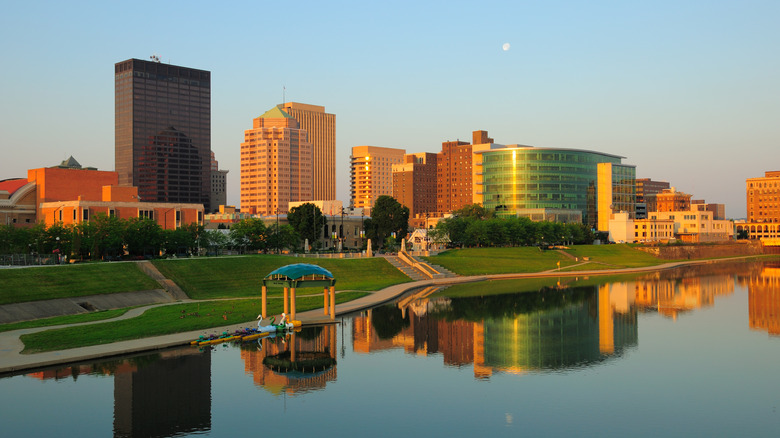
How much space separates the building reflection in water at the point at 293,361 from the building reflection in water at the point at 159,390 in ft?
10.4

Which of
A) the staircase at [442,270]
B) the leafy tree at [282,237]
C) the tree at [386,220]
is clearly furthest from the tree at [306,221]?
the staircase at [442,270]

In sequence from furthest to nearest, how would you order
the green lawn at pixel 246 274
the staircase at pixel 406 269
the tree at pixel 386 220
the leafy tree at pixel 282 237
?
the tree at pixel 386 220 → the leafy tree at pixel 282 237 → the staircase at pixel 406 269 → the green lawn at pixel 246 274

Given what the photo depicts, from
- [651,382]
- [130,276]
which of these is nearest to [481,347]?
[651,382]

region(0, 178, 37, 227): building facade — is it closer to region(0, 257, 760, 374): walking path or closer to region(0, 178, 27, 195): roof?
region(0, 178, 27, 195): roof

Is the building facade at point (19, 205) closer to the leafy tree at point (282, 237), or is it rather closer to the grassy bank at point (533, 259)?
the leafy tree at point (282, 237)

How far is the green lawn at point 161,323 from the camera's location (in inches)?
1807

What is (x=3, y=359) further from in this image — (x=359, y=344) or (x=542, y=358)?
(x=542, y=358)

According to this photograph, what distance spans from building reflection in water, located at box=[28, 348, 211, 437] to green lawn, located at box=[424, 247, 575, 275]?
79.5m

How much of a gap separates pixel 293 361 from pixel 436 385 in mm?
10470

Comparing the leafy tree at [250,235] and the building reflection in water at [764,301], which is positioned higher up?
the leafy tree at [250,235]

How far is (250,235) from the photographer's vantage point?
4604 inches

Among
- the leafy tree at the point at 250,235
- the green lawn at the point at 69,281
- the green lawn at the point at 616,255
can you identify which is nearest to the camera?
the green lawn at the point at 69,281

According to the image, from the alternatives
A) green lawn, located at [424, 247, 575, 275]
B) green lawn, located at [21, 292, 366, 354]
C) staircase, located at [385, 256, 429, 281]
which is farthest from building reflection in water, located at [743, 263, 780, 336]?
staircase, located at [385, 256, 429, 281]

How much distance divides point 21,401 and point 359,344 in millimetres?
24160
